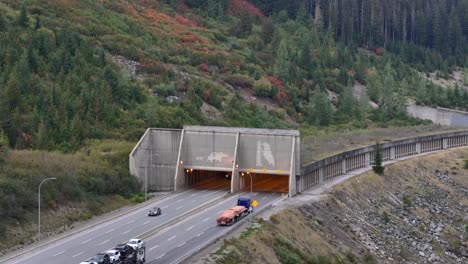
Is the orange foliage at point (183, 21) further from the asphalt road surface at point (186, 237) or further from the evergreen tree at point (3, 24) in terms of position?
the asphalt road surface at point (186, 237)

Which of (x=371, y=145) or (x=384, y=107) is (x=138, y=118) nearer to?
(x=371, y=145)

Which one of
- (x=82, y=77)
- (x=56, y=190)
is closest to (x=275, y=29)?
(x=82, y=77)

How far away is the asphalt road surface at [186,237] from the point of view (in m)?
58.4

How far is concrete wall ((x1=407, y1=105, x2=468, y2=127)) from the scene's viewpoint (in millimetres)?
142375

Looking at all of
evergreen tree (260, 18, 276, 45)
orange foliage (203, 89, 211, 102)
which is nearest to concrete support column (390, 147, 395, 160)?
orange foliage (203, 89, 211, 102)

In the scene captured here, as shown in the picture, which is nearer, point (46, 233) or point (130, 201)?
point (46, 233)

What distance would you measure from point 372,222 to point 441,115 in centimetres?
6669

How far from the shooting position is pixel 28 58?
320 feet

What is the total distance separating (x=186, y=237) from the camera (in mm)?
64125

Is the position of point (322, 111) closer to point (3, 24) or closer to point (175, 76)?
point (175, 76)

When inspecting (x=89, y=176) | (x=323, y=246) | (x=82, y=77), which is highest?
(x=82, y=77)

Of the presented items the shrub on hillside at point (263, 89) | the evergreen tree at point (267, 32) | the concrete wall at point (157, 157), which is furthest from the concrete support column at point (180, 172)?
the evergreen tree at point (267, 32)

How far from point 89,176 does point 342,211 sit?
23404 millimetres

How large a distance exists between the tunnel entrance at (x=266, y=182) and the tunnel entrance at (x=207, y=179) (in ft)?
5.70
